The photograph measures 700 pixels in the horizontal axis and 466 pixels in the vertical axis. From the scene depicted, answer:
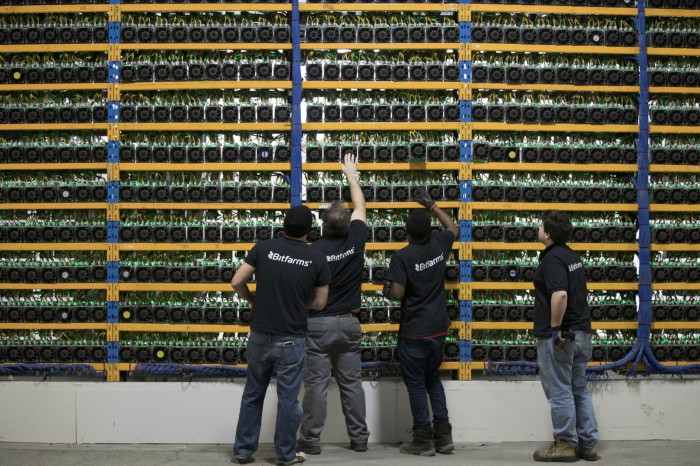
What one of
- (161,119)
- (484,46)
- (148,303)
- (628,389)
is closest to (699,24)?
(484,46)

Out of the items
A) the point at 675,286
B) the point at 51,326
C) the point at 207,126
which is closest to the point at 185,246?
the point at 207,126

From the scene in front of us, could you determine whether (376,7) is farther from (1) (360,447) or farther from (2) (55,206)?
(1) (360,447)

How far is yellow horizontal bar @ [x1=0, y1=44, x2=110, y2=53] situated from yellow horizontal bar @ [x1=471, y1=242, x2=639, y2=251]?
398 cm

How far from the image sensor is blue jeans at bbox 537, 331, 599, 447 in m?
6.55

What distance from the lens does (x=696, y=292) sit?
308 inches

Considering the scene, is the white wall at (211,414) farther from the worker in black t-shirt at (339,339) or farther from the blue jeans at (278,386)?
A: the blue jeans at (278,386)

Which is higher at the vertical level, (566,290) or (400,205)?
(400,205)

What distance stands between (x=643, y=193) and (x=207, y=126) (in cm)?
414

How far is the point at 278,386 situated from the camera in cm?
638

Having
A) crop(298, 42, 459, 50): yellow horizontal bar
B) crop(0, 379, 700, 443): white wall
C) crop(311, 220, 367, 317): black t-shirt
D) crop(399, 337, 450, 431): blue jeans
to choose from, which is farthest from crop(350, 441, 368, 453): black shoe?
crop(298, 42, 459, 50): yellow horizontal bar

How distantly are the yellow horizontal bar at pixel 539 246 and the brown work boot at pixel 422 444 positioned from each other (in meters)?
1.79

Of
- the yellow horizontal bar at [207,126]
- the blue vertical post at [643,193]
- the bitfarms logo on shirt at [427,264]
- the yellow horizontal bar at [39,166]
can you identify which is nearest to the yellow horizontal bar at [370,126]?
Result: the yellow horizontal bar at [207,126]

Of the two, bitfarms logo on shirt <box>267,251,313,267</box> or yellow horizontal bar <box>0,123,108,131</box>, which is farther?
yellow horizontal bar <box>0,123,108,131</box>

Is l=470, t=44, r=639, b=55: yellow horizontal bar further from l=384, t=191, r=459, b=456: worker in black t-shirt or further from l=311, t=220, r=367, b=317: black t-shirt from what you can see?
l=311, t=220, r=367, b=317: black t-shirt
